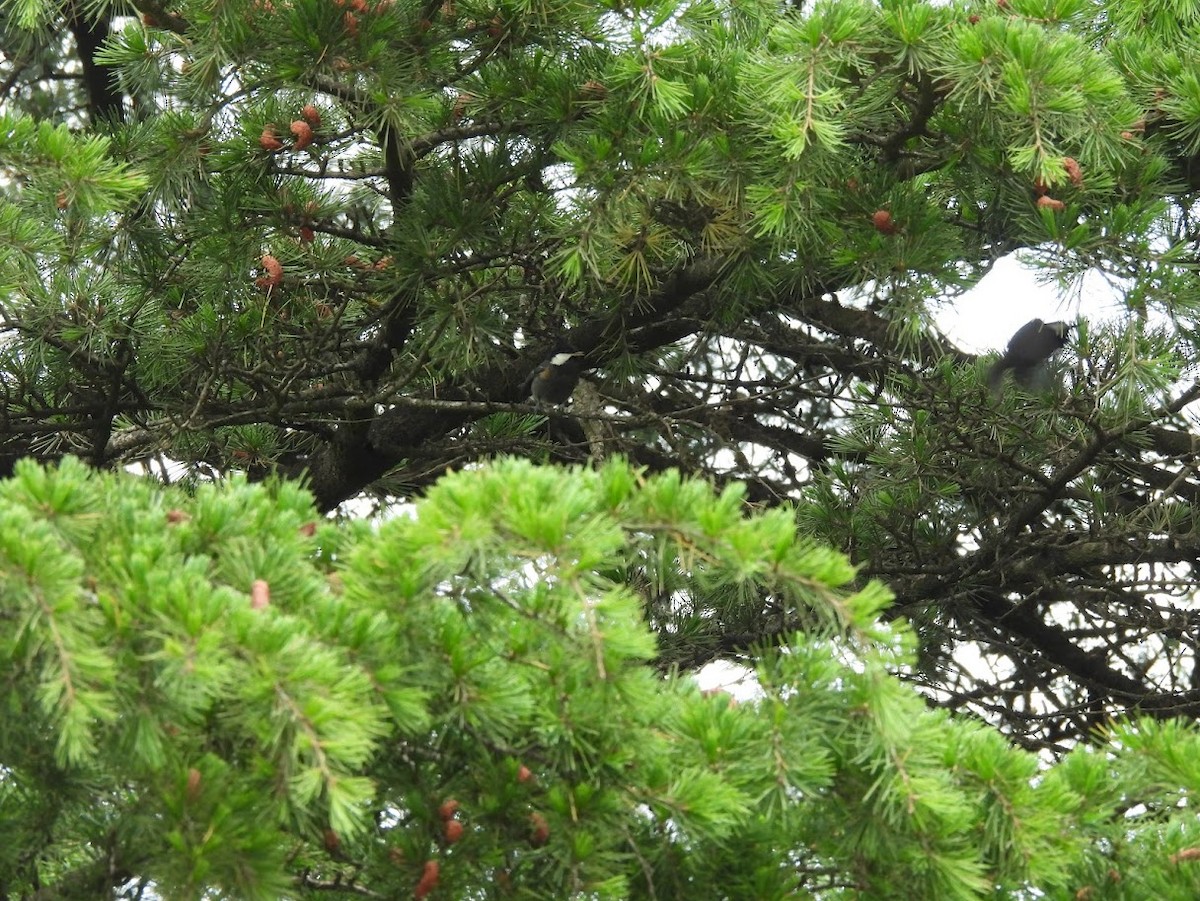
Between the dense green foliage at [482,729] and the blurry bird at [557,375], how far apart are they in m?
1.46

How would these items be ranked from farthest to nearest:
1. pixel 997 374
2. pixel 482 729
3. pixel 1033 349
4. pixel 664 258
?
pixel 997 374 < pixel 1033 349 < pixel 664 258 < pixel 482 729

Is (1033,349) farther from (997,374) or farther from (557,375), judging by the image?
(557,375)

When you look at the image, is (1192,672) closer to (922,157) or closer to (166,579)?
(922,157)

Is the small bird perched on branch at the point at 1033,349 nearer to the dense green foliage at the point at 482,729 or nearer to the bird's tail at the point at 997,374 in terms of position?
the bird's tail at the point at 997,374

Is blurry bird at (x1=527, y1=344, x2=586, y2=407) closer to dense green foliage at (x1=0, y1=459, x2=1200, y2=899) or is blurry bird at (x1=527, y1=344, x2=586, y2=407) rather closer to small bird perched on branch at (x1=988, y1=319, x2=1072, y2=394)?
small bird perched on branch at (x1=988, y1=319, x2=1072, y2=394)

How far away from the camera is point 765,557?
1.40 meters

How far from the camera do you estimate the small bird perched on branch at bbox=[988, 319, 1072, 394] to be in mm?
2939

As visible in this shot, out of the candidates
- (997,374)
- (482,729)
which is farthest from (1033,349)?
(482,729)

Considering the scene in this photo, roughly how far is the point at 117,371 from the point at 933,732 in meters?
2.05

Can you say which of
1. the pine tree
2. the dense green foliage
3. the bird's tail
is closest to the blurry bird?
the pine tree

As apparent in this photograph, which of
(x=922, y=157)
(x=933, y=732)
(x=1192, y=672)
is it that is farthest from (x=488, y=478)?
(x=1192, y=672)

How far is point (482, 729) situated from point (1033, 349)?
6.22ft

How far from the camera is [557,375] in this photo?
3.08 meters

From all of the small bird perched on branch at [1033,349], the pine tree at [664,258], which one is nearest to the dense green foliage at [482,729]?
the pine tree at [664,258]
